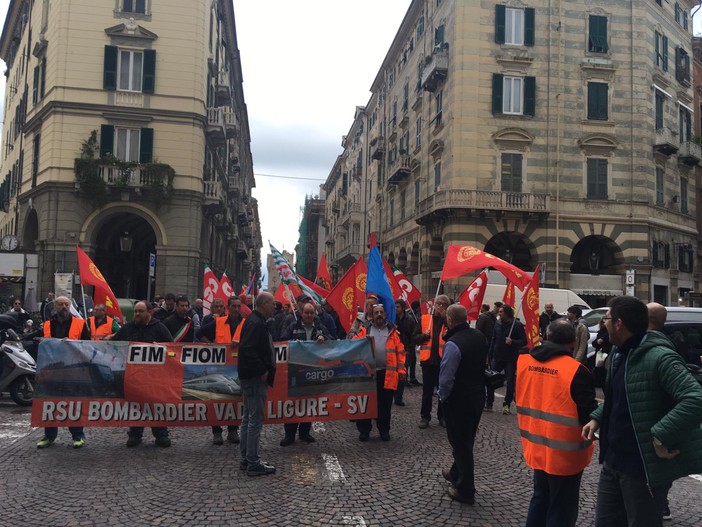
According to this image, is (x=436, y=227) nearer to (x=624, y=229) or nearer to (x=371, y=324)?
(x=624, y=229)

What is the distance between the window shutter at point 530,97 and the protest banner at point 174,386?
23826 millimetres

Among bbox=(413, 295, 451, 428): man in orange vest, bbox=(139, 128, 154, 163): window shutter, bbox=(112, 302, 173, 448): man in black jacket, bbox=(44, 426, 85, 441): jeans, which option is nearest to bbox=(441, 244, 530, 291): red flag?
bbox=(413, 295, 451, 428): man in orange vest

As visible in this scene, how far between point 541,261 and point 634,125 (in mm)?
8220

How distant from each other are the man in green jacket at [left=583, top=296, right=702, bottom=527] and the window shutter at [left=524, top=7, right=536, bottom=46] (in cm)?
2797

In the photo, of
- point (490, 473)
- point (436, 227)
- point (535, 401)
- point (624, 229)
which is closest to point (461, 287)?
point (436, 227)

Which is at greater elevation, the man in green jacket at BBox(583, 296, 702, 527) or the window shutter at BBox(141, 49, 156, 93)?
the window shutter at BBox(141, 49, 156, 93)

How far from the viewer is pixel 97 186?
85.0 feet

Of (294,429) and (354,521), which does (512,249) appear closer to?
(294,429)

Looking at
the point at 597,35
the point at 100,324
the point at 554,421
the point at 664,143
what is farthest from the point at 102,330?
the point at 664,143

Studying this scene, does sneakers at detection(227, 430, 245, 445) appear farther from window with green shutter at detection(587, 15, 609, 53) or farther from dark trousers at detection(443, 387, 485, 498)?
window with green shutter at detection(587, 15, 609, 53)

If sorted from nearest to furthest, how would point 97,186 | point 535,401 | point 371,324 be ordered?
point 535,401 < point 371,324 < point 97,186

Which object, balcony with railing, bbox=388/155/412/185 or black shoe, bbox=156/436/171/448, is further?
balcony with railing, bbox=388/155/412/185

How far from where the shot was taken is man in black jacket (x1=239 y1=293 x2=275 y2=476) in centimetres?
612

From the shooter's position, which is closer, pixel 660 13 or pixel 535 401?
pixel 535 401
